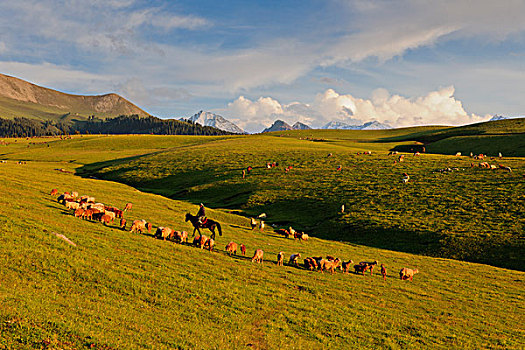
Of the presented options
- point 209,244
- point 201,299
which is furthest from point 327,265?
point 201,299

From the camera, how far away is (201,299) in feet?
56.7

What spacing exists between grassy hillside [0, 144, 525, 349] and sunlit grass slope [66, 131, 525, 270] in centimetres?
1029

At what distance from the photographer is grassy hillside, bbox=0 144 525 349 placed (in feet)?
41.8

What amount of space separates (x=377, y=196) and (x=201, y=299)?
43746 millimetres

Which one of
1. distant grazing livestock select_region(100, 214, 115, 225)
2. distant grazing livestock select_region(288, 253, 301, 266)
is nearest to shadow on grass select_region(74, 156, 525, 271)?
distant grazing livestock select_region(288, 253, 301, 266)

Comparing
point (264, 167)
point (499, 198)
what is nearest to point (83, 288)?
point (499, 198)

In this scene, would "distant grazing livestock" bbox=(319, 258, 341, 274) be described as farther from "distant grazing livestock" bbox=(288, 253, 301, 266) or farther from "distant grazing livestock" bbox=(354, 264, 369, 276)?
→ "distant grazing livestock" bbox=(354, 264, 369, 276)

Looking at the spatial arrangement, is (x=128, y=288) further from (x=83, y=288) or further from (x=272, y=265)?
(x=272, y=265)

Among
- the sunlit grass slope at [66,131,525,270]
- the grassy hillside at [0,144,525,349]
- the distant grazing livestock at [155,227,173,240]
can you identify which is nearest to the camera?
the grassy hillside at [0,144,525,349]

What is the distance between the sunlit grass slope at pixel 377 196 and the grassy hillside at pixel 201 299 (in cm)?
1029

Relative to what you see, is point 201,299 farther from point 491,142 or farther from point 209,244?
point 491,142

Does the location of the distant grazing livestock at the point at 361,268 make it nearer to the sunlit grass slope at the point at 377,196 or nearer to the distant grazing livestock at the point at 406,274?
the distant grazing livestock at the point at 406,274

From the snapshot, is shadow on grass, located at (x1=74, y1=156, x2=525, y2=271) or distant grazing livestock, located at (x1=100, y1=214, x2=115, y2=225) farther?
shadow on grass, located at (x1=74, y1=156, x2=525, y2=271)

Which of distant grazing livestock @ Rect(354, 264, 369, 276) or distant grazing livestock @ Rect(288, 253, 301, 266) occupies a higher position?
distant grazing livestock @ Rect(288, 253, 301, 266)
